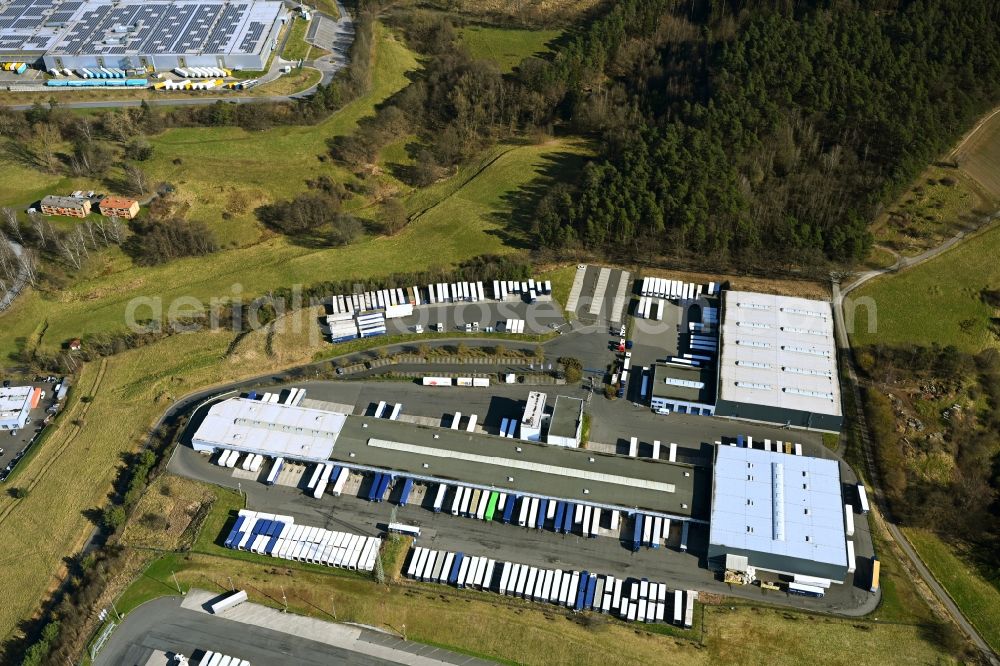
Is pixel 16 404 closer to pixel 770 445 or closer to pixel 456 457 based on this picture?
pixel 456 457

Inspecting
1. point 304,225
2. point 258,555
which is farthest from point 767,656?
point 304,225

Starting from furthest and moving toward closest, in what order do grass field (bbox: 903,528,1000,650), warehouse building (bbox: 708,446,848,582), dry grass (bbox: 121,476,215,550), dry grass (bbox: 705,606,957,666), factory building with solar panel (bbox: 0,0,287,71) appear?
factory building with solar panel (bbox: 0,0,287,71) → dry grass (bbox: 121,476,215,550) → warehouse building (bbox: 708,446,848,582) → grass field (bbox: 903,528,1000,650) → dry grass (bbox: 705,606,957,666)

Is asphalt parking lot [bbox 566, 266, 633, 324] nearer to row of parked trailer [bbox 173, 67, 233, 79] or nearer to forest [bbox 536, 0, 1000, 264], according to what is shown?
forest [bbox 536, 0, 1000, 264]

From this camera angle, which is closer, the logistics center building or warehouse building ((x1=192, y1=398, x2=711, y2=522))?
warehouse building ((x1=192, y1=398, x2=711, y2=522))

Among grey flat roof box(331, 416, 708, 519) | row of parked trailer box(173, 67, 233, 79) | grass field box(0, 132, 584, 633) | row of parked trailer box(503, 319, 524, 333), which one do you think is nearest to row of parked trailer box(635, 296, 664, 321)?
row of parked trailer box(503, 319, 524, 333)


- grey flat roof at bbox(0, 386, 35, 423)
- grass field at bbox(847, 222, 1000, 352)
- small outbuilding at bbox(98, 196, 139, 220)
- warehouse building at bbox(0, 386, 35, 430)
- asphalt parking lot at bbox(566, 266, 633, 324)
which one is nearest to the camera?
warehouse building at bbox(0, 386, 35, 430)

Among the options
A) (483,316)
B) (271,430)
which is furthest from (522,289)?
(271,430)
